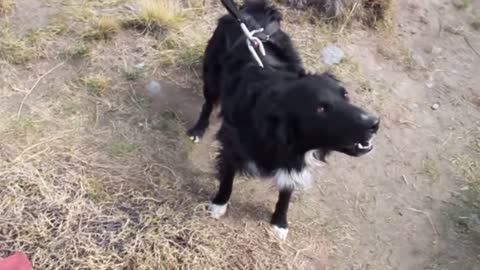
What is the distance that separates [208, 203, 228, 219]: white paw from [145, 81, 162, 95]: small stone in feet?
3.24

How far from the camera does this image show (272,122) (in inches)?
125

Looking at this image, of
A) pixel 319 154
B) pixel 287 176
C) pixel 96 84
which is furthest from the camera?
pixel 96 84

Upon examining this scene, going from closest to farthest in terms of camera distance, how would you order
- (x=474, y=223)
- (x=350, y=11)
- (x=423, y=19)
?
(x=474, y=223)
(x=350, y=11)
(x=423, y=19)

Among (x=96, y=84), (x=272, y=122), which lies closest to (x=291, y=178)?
(x=272, y=122)

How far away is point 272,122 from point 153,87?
1.52m

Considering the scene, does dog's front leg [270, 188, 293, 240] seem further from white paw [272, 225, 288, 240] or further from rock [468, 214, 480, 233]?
rock [468, 214, 480, 233]

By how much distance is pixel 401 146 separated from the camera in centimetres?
446

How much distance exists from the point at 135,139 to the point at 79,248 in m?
0.91

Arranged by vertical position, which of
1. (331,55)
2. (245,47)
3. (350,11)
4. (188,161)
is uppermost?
(245,47)

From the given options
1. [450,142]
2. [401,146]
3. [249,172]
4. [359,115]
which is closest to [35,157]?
[249,172]

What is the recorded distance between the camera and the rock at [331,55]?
4941 mm

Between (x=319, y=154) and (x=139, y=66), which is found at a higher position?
(x=319, y=154)

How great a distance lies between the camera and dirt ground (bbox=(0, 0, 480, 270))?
3.58 meters

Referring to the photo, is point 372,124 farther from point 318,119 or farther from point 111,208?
point 111,208
